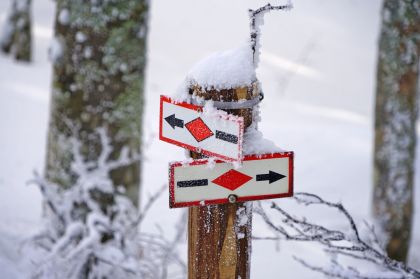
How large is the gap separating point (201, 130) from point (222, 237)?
13.6 inches

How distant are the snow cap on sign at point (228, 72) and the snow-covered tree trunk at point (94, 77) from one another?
1.75 meters

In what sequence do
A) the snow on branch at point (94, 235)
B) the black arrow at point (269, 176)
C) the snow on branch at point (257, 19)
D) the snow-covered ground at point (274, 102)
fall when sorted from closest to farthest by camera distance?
the snow on branch at point (257, 19) → the black arrow at point (269, 176) → the snow on branch at point (94, 235) → the snow-covered ground at point (274, 102)

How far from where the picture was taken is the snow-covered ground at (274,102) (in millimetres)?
4395

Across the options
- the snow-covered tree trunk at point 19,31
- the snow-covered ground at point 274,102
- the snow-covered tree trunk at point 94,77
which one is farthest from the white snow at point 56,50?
the snow-covered tree trunk at point 19,31

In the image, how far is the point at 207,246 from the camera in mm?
1397

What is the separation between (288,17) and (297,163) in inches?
503

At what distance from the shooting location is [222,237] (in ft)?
4.55

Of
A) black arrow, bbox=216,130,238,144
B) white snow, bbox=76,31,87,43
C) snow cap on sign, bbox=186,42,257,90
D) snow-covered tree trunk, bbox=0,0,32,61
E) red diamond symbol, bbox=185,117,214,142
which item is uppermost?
snow-covered tree trunk, bbox=0,0,32,61

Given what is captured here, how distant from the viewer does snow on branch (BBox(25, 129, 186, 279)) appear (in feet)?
7.84

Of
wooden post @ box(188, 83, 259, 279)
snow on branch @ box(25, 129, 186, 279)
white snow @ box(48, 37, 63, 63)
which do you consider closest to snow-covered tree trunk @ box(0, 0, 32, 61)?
white snow @ box(48, 37, 63, 63)

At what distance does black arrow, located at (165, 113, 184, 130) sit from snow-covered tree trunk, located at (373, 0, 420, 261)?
129 inches

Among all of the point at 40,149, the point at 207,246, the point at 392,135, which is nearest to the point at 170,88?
the point at 40,149

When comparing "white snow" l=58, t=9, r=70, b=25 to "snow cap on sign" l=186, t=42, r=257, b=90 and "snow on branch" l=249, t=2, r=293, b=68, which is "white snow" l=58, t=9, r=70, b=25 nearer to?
"snow cap on sign" l=186, t=42, r=257, b=90

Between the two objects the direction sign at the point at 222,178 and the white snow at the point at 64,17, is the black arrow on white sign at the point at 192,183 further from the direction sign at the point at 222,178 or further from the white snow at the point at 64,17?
the white snow at the point at 64,17
